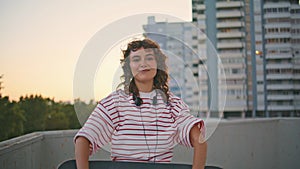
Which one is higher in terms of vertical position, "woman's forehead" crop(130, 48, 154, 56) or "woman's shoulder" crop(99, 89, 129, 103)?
"woman's forehead" crop(130, 48, 154, 56)

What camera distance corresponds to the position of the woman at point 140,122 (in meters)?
0.89

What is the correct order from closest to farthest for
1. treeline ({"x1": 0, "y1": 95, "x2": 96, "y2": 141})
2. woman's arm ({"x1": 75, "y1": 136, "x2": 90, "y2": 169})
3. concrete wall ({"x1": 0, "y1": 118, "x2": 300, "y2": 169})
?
woman's arm ({"x1": 75, "y1": 136, "x2": 90, "y2": 169}) → concrete wall ({"x1": 0, "y1": 118, "x2": 300, "y2": 169}) → treeline ({"x1": 0, "y1": 95, "x2": 96, "y2": 141})

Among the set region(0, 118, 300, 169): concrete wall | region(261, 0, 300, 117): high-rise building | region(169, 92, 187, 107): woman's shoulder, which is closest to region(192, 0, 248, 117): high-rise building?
region(261, 0, 300, 117): high-rise building

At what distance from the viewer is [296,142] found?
275 centimetres

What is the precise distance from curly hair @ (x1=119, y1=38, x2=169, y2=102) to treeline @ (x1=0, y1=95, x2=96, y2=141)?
370cm

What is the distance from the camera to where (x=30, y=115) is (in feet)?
19.9

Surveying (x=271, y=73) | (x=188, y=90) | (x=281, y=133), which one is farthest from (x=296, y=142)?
(x=188, y=90)

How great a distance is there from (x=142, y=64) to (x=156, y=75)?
0.05m

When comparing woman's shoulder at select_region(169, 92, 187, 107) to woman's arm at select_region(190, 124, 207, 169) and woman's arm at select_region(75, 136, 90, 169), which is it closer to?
woman's arm at select_region(190, 124, 207, 169)

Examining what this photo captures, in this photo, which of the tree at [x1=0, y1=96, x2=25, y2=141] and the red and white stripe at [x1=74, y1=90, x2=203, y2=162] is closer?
the red and white stripe at [x1=74, y1=90, x2=203, y2=162]

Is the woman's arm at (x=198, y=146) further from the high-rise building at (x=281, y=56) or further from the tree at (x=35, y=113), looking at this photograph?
the tree at (x=35, y=113)

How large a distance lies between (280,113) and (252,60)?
1.97ft

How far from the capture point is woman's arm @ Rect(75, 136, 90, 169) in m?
0.88

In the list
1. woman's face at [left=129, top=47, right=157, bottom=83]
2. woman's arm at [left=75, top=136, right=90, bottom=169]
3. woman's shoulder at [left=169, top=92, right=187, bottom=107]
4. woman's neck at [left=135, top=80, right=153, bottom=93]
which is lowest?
woman's arm at [left=75, top=136, right=90, bottom=169]
